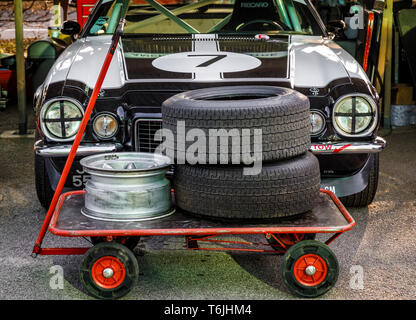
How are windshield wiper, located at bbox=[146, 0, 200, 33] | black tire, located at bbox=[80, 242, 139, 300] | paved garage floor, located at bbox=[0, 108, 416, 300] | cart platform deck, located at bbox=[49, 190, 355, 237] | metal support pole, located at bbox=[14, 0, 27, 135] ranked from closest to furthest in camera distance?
cart platform deck, located at bbox=[49, 190, 355, 237] < black tire, located at bbox=[80, 242, 139, 300] < paved garage floor, located at bbox=[0, 108, 416, 300] < windshield wiper, located at bbox=[146, 0, 200, 33] < metal support pole, located at bbox=[14, 0, 27, 135]

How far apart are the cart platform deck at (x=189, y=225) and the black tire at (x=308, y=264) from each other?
12cm

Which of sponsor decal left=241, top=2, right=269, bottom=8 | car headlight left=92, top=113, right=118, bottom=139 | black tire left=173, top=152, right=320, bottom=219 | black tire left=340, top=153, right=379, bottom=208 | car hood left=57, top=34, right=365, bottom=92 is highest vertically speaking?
sponsor decal left=241, top=2, right=269, bottom=8

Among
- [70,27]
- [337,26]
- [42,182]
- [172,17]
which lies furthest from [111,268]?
[337,26]

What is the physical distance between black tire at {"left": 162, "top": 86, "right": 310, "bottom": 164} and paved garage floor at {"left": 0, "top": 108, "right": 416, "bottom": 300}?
0.72 m

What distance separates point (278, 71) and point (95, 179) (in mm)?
1447

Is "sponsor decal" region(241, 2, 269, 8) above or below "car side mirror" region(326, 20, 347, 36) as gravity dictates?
above

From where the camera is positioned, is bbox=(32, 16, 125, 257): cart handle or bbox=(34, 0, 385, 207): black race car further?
bbox=(34, 0, 385, 207): black race car

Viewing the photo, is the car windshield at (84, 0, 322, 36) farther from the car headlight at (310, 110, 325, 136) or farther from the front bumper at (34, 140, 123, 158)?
the front bumper at (34, 140, 123, 158)

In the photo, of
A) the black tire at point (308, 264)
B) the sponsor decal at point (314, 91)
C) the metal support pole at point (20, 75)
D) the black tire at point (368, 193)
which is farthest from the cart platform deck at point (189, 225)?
the metal support pole at point (20, 75)

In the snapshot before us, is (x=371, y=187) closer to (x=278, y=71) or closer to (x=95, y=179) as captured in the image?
(x=278, y=71)

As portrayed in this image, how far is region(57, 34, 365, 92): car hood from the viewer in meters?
3.98

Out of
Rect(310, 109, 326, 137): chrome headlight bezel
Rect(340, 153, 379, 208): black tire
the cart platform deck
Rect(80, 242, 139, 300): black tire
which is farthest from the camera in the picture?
Rect(340, 153, 379, 208): black tire

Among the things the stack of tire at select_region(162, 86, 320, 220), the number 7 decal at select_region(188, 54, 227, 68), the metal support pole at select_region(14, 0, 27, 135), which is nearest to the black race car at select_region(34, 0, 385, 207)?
the number 7 decal at select_region(188, 54, 227, 68)

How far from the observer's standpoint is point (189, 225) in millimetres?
3154
